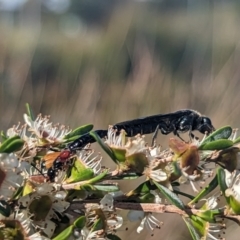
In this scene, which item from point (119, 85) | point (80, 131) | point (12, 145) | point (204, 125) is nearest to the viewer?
point (12, 145)

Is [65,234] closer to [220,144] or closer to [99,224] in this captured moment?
[99,224]

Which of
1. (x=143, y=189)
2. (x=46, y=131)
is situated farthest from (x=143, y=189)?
(x=46, y=131)

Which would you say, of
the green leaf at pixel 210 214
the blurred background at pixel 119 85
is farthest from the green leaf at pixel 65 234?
the blurred background at pixel 119 85

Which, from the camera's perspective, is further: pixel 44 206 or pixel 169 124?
pixel 169 124

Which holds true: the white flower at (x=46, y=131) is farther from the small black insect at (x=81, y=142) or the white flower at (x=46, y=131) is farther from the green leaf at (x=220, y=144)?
the green leaf at (x=220, y=144)

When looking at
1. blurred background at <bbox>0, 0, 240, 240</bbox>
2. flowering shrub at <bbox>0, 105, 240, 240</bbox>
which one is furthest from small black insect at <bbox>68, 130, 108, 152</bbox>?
blurred background at <bbox>0, 0, 240, 240</bbox>

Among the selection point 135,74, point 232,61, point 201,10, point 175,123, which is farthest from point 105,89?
point 201,10
